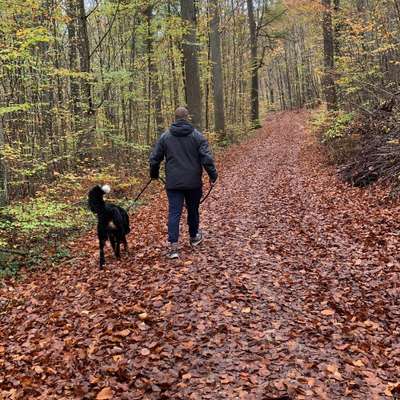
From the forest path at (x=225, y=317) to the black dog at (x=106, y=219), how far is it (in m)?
0.42

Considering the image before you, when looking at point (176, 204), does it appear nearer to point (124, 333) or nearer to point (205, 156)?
point (205, 156)

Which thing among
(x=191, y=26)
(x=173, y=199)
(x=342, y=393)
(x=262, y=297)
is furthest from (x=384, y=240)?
(x=191, y=26)

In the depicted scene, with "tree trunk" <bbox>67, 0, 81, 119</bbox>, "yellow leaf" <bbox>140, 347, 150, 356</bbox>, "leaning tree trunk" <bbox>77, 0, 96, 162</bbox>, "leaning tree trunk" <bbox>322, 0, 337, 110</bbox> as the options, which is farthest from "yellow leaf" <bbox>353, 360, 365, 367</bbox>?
"leaning tree trunk" <bbox>322, 0, 337, 110</bbox>

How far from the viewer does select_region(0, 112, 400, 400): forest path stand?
423cm

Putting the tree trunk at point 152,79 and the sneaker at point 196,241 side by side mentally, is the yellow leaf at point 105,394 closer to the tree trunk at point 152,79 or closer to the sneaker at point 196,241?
the sneaker at point 196,241

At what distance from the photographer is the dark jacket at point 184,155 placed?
286 inches

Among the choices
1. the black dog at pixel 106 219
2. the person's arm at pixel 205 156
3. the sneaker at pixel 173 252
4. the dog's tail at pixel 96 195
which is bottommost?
the sneaker at pixel 173 252

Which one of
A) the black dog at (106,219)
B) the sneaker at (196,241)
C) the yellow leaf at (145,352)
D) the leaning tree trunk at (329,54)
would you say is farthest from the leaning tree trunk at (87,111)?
the yellow leaf at (145,352)

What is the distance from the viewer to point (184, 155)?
730 cm

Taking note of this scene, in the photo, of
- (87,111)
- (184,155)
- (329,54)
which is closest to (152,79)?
(87,111)

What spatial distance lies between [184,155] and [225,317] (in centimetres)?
300

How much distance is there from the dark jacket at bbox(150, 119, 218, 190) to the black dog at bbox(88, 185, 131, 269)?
3.48ft

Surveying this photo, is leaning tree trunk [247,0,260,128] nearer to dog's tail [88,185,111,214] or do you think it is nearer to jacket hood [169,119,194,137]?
jacket hood [169,119,194,137]

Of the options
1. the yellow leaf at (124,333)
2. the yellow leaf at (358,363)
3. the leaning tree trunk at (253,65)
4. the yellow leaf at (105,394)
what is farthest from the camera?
the leaning tree trunk at (253,65)
